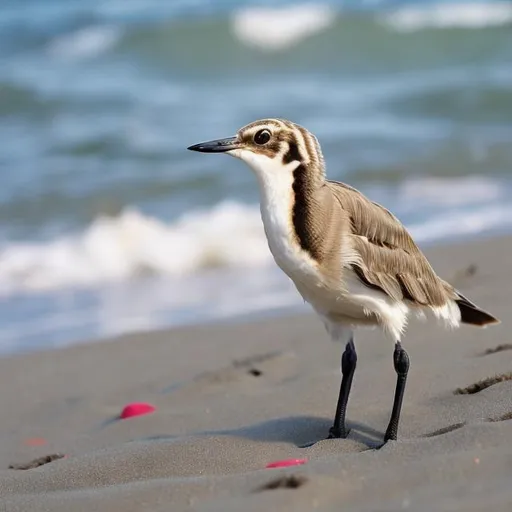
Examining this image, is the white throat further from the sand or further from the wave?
the wave

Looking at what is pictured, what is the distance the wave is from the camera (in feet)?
37.5

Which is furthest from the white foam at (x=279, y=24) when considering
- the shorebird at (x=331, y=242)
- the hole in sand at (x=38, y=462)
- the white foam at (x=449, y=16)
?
the shorebird at (x=331, y=242)

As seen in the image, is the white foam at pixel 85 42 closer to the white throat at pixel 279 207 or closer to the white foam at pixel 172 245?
the white foam at pixel 172 245

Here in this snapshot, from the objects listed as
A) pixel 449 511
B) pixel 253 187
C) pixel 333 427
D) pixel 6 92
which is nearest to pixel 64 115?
pixel 6 92

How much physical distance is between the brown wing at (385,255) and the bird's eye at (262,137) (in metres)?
A: 0.41

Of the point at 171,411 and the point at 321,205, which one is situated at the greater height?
the point at 321,205

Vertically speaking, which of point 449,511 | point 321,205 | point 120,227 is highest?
point 321,205

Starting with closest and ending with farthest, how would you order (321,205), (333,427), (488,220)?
1. (321,205)
2. (333,427)
3. (488,220)

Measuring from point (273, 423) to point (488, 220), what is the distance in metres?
6.56

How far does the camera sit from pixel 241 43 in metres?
24.9

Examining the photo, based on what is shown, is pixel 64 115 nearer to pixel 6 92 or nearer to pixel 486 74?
pixel 6 92

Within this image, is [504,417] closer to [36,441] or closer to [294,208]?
[294,208]

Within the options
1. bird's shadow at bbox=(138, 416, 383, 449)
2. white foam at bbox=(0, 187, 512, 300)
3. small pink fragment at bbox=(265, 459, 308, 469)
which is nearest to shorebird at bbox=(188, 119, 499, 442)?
bird's shadow at bbox=(138, 416, 383, 449)

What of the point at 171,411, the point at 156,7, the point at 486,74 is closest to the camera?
the point at 171,411
